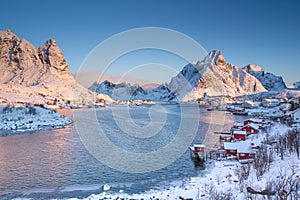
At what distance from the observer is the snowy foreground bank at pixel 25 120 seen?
3059 cm

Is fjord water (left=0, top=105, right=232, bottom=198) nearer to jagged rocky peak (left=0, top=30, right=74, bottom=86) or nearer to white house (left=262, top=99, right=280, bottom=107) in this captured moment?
white house (left=262, top=99, right=280, bottom=107)

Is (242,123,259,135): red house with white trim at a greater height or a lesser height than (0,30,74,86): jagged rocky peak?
lesser

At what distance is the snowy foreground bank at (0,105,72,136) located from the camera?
1204 inches

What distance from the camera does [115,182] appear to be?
1353 cm

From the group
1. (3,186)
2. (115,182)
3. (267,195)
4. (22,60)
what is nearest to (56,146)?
(3,186)

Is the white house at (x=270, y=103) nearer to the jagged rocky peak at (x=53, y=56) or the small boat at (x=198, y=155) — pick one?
the small boat at (x=198, y=155)

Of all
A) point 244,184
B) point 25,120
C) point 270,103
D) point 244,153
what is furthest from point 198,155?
point 270,103

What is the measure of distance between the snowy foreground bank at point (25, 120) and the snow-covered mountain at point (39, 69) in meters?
50.4

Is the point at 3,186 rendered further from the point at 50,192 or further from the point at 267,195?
the point at 267,195

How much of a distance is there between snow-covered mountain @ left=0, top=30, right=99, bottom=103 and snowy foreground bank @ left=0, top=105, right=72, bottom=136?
50.4 m

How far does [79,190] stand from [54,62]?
425ft

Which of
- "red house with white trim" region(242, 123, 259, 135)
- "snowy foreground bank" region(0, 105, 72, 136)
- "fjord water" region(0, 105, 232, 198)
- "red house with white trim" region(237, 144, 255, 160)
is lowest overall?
"fjord water" region(0, 105, 232, 198)

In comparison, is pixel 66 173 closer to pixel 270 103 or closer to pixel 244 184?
pixel 244 184

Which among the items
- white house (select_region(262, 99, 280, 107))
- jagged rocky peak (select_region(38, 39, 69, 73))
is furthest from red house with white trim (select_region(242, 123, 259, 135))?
jagged rocky peak (select_region(38, 39, 69, 73))
